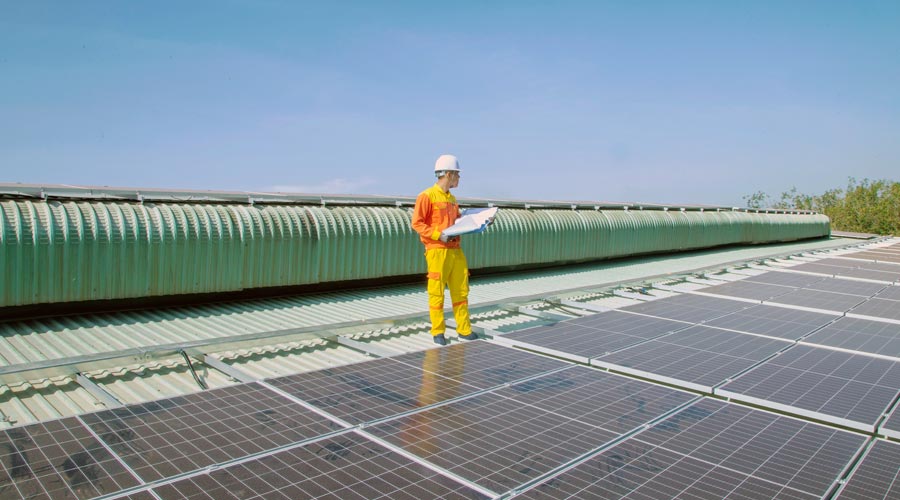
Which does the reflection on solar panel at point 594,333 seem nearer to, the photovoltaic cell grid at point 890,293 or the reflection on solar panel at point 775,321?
the reflection on solar panel at point 775,321

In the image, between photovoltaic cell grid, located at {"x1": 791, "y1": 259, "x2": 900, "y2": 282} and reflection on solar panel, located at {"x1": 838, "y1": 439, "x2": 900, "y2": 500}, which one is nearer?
reflection on solar panel, located at {"x1": 838, "y1": 439, "x2": 900, "y2": 500}

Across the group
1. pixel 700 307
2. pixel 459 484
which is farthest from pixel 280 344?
pixel 700 307

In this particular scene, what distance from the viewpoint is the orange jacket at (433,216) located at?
6836mm

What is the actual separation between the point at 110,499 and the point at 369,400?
168 cm

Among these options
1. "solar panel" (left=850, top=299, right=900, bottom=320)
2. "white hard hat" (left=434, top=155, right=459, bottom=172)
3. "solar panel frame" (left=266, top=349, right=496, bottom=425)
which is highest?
"white hard hat" (left=434, top=155, right=459, bottom=172)

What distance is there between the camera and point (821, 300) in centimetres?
909

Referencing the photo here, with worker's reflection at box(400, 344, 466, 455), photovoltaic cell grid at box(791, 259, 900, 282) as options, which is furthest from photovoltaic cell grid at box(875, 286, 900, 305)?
worker's reflection at box(400, 344, 466, 455)

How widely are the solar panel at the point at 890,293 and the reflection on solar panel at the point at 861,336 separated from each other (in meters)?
2.73

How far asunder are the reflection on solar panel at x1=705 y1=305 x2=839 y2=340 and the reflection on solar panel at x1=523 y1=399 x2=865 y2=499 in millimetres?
2866

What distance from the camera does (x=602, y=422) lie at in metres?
3.94

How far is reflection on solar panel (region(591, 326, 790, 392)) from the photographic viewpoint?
4941mm

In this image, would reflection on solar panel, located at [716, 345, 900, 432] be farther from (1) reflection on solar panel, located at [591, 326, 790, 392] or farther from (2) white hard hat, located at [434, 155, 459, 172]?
(2) white hard hat, located at [434, 155, 459, 172]

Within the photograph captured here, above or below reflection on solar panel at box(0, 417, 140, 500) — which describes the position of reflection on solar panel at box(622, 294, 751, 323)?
below

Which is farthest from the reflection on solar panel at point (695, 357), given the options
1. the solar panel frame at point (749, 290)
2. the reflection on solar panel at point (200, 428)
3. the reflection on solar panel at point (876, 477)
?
the solar panel frame at point (749, 290)
